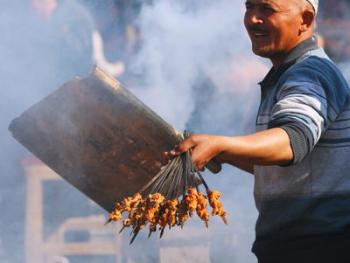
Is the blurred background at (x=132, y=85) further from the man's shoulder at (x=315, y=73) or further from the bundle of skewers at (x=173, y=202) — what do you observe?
the bundle of skewers at (x=173, y=202)

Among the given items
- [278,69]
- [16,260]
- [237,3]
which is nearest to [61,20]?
[237,3]

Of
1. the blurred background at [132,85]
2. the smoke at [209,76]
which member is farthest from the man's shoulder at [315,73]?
the smoke at [209,76]

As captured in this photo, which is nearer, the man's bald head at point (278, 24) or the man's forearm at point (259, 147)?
the man's forearm at point (259, 147)

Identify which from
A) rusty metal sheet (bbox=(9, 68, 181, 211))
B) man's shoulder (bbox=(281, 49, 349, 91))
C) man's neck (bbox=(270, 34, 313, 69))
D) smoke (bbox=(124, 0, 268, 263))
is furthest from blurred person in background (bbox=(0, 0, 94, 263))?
man's shoulder (bbox=(281, 49, 349, 91))

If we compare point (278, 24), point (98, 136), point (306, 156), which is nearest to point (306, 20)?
point (278, 24)

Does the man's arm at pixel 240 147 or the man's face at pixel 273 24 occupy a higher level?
the man's face at pixel 273 24

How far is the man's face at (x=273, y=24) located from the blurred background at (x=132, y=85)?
3625 millimetres

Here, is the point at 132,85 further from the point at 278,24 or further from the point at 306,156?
the point at 306,156

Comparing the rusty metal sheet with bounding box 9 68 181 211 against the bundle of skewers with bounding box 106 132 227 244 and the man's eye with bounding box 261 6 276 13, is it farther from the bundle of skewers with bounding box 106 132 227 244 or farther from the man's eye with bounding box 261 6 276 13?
the bundle of skewers with bounding box 106 132 227 244

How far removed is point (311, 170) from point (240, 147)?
2.12ft

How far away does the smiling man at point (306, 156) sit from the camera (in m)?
2.70

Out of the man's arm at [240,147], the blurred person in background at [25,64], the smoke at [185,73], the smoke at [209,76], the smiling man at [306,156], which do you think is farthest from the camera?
the smoke at [209,76]

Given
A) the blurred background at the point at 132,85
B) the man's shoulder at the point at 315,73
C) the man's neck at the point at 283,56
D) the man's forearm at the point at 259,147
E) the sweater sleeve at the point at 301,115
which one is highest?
the blurred background at the point at 132,85

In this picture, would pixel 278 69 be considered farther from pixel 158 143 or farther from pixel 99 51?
pixel 99 51
